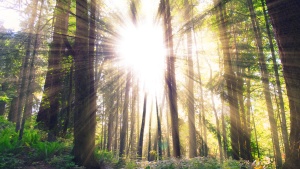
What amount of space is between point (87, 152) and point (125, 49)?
1510cm

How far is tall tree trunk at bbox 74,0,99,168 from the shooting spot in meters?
6.89

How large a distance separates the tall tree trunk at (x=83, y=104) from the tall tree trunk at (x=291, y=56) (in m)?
5.56

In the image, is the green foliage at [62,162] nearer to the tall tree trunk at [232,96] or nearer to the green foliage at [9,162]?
the green foliage at [9,162]

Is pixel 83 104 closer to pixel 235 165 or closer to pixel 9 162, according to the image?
pixel 9 162

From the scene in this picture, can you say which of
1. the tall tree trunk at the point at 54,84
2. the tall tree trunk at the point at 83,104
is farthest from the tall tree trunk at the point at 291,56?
the tall tree trunk at the point at 54,84

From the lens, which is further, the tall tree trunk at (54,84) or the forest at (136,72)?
the tall tree trunk at (54,84)

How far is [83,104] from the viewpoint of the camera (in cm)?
719

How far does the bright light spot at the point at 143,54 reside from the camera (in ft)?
61.4

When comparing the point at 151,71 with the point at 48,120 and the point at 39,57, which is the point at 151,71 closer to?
the point at 39,57

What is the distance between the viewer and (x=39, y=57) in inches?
773

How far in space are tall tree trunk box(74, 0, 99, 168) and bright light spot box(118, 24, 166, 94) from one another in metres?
10.3

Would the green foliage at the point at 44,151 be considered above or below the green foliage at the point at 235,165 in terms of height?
above

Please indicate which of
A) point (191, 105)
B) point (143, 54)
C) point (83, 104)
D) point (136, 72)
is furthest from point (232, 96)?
point (136, 72)

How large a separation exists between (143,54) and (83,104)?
48.5ft
